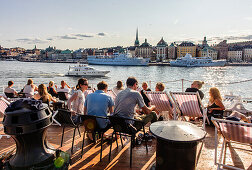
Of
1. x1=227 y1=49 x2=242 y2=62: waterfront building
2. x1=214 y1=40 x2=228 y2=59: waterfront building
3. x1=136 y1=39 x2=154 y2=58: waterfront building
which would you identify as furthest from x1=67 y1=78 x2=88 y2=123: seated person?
x1=214 y1=40 x2=228 y2=59: waterfront building

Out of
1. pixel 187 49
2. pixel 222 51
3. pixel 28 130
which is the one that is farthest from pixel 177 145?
pixel 222 51

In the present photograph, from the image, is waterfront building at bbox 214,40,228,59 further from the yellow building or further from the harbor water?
the harbor water

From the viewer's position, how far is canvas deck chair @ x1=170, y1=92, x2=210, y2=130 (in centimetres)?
366

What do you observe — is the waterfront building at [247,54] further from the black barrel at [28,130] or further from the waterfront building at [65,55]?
the black barrel at [28,130]

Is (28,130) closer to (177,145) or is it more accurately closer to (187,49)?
(177,145)

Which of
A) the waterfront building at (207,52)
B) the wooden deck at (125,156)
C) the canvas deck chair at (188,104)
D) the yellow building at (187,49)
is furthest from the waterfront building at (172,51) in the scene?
the wooden deck at (125,156)

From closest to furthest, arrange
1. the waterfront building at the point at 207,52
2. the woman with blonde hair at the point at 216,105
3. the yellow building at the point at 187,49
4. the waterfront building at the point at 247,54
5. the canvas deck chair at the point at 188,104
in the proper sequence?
the canvas deck chair at the point at 188,104 → the woman with blonde hair at the point at 216,105 → the waterfront building at the point at 207,52 → the yellow building at the point at 187,49 → the waterfront building at the point at 247,54

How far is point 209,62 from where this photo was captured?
237 feet

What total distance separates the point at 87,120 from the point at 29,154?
1184 mm

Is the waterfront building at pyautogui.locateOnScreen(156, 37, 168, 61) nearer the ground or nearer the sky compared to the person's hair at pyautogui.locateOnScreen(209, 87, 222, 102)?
nearer the sky

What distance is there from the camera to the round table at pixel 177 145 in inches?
82.4

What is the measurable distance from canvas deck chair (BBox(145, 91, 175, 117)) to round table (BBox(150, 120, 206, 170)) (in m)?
1.84

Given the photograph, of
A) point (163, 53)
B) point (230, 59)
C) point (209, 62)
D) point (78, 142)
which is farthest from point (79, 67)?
point (230, 59)

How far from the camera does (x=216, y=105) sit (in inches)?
162
